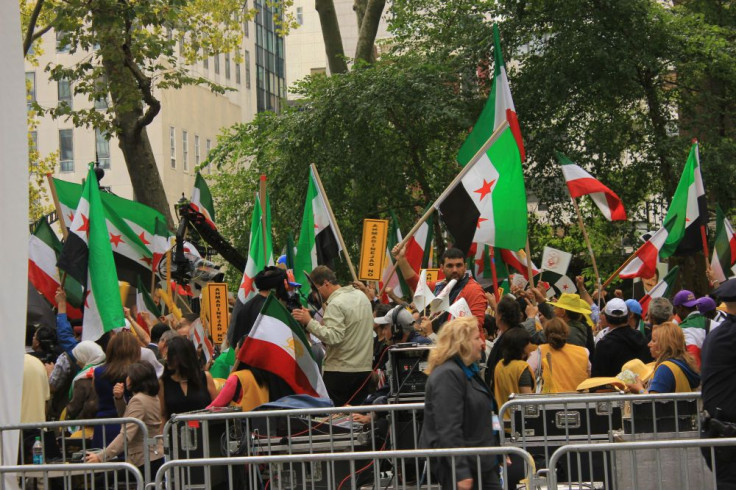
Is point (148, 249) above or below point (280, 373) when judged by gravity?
above

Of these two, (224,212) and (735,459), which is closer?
(735,459)

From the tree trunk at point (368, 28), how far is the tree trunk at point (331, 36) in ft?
1.41

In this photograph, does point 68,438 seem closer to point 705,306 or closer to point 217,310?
point 217,310

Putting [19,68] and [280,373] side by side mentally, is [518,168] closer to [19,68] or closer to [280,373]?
[280,373]

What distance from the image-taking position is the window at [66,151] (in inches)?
2331

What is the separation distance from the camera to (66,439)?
1037 cm

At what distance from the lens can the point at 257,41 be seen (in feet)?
236

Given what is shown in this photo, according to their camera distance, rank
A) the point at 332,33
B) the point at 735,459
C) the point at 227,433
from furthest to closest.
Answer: the point at 332,33
the point at 227,433
the point at 735,459

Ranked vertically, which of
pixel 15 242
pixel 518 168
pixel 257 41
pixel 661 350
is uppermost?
pixel 257 41

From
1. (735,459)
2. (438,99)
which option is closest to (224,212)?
(438,99)

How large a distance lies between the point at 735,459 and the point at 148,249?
33.9ft

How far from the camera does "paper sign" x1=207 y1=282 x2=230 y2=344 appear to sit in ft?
48.3

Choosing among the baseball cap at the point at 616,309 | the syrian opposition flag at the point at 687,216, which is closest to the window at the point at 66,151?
the syrian opposition flag at the point at 687,216

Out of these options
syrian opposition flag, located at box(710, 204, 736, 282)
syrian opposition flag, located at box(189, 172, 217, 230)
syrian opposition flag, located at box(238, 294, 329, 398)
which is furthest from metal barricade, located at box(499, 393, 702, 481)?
syrian opposition flag, located at box(189, 172, 217, 230)
